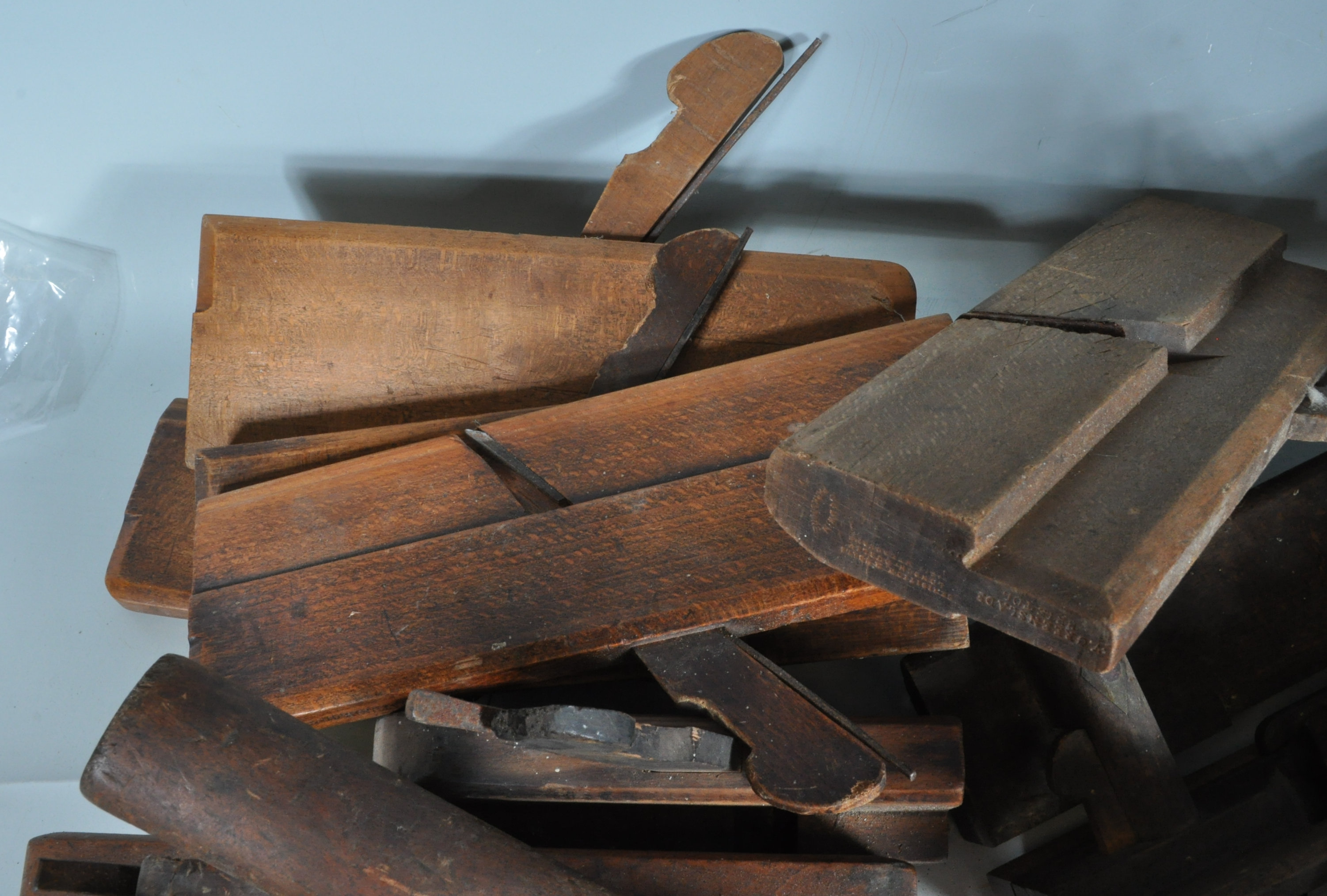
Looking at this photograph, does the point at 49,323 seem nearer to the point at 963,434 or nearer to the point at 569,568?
the point at 569,568

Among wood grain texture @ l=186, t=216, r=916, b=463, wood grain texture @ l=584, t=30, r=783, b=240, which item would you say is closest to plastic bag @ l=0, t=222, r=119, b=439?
wood grain texture @ l=186, t=216, r=916, b=463

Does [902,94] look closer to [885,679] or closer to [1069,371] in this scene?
[1069,371]

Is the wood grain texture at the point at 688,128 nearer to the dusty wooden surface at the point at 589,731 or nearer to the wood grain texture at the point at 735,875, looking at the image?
the dusty wooden surface at the point at 589,731

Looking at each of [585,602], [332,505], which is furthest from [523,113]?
[585,602]

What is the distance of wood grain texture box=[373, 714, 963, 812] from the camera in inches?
53.8

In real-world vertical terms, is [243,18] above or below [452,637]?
above

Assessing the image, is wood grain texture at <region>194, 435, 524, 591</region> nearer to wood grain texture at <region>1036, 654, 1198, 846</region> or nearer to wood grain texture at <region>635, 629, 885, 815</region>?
wood grain texture at <region>635, 629, 885, 815</region>

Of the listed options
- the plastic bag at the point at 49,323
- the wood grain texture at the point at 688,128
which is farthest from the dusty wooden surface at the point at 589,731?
the plastic bag at the point at 49,323

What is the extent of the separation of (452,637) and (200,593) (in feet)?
1.44

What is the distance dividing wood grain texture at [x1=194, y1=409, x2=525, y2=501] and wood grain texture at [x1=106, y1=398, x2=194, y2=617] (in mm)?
195

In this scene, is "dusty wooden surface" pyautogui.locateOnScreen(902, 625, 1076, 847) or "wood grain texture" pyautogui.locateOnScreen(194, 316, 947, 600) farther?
"dusty wooden surface" pyautogui.locateOnScreen(902, 625, 1076, 847)

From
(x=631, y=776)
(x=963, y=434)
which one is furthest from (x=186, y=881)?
(x=963, y=434)

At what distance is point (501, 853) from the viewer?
3.75ft

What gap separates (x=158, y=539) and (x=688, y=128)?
4.23ft
